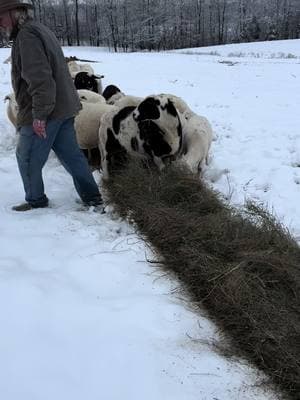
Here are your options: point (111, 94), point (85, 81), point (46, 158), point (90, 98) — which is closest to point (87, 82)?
point (85, 81)

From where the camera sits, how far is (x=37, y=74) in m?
4.34

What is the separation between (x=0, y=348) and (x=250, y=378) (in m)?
1.43

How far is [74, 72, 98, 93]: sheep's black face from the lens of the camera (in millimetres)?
8680

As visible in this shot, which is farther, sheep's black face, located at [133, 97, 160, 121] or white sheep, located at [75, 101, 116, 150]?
white sheep, located at [75, 101, 116, 150]

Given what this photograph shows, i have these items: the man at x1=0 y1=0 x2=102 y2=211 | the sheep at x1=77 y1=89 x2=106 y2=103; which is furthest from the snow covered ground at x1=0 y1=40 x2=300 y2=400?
the sheep at x1=77 y1=89 x2=106 y2=103

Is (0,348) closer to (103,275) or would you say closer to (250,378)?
(103,275)

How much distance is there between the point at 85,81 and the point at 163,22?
77.4 metres

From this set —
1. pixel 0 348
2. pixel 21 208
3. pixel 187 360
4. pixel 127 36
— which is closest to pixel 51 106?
pixel 21 208

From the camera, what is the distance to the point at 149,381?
9.05 ft

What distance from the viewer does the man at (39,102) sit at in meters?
4.32

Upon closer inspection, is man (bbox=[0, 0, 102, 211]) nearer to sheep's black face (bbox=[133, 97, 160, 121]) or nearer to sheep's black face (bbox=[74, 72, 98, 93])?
sheep's black face (bbox=[133, 97, 160, 121])

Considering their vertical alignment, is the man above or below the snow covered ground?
above

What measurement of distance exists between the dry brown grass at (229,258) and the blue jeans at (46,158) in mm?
394

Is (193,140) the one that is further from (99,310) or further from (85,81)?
(85,81)
